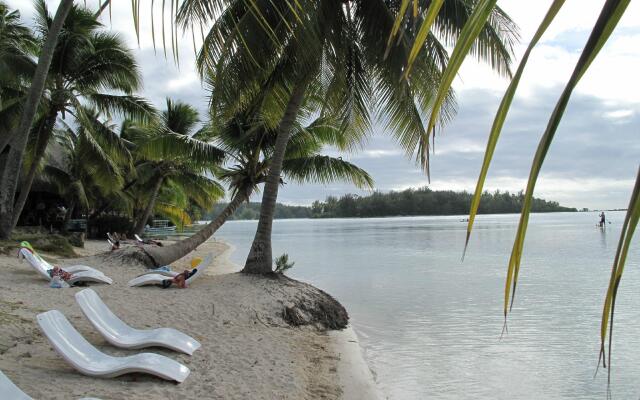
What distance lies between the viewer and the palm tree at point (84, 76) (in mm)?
13258

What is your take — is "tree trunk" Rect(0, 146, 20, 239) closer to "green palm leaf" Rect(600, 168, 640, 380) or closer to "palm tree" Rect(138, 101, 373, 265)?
"palm tree" Rect(138, 101, 373, 265)

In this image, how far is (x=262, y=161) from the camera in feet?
42.4

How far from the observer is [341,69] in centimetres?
915

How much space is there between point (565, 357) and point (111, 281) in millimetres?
7937

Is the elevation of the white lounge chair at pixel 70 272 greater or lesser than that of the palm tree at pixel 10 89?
lesser

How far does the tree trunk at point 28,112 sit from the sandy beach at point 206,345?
1534 millimetres

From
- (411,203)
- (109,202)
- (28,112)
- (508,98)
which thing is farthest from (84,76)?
(411,203)

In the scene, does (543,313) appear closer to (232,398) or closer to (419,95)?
(419,95)

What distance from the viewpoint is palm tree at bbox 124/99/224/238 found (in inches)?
521

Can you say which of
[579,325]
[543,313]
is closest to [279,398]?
[579,325]

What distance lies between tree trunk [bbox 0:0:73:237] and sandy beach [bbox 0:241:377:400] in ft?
5.03

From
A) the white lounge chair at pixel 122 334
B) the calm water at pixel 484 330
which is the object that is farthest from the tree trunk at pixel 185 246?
the white lounge chair at pixel 122 334

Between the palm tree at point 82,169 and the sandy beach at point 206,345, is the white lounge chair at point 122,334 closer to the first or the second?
the sandy beach at point 206,345

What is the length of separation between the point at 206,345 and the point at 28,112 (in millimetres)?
7438
